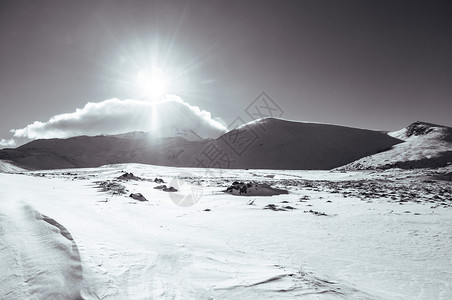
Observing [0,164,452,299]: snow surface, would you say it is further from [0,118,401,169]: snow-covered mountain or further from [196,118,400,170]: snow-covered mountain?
[196,118,400,170]: snow-covered mountain

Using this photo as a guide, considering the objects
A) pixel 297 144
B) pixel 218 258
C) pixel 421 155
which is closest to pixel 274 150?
pixel 297 144

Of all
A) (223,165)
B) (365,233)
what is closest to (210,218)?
(365,233)

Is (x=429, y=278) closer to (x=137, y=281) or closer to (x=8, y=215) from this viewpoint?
(x=137, y=281)

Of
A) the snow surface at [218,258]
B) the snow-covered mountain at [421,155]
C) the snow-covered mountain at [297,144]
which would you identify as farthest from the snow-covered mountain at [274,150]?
the snow surface at [218,258]

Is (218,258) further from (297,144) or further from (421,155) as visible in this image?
(297,144)

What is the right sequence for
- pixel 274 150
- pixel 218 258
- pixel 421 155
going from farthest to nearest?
pixel 274 150, pixel 421 155, pixel 218 258

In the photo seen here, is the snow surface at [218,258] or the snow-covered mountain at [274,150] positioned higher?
the snow-covered mountain at [274,150]

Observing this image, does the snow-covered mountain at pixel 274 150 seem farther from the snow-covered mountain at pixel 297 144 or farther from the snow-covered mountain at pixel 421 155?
the snow-covered mountain at pixel 421 155

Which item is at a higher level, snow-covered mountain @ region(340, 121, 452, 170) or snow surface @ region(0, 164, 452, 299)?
snow-covered mountain @ region(340, 121, 452, 170)

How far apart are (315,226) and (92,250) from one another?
15.6 ft

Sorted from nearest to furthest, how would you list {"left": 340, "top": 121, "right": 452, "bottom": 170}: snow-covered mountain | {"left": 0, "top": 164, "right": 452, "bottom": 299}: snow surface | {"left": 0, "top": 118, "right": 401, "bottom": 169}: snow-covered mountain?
{"left": 0, "top": 164, "right": 452, "bottom": 299}: snow surface < {"left": 340, "top": 121, "right": 452, "bottom": 170}: snow-covered mountain < {"left": 0, "top": 118, "right": 401, "bottom": 169}: snow-covered mountain

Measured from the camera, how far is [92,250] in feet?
9.73

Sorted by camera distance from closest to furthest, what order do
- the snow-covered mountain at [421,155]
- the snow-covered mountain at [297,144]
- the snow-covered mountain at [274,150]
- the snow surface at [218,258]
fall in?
the snow surface at [218,258]
the snow-covered mountain at [421,155]
the snow-covered mountain at [297,144]
the snow-covered mountain at [274,150]

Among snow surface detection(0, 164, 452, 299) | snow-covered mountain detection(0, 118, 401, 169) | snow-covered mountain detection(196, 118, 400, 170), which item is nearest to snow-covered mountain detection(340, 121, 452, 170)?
snow-covered mountain detection(0, 118, 401, 169)
